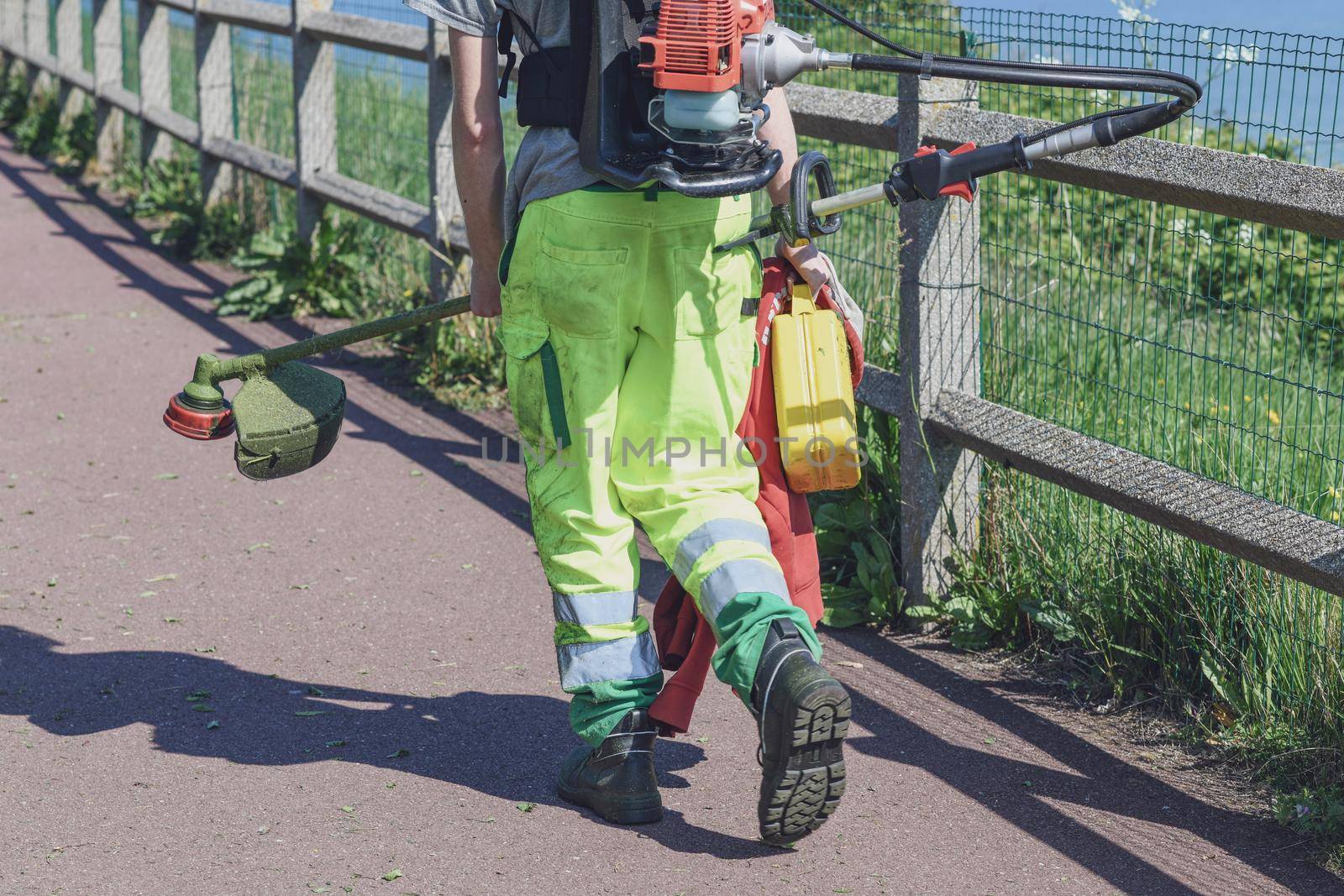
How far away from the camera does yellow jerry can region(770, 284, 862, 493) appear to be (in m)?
3.51

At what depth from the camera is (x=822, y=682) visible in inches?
118

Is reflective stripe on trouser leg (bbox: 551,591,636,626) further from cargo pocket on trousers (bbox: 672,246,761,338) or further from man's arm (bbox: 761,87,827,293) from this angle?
man's arm (bbox: 761,87,827,293)

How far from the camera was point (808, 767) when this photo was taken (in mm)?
3027

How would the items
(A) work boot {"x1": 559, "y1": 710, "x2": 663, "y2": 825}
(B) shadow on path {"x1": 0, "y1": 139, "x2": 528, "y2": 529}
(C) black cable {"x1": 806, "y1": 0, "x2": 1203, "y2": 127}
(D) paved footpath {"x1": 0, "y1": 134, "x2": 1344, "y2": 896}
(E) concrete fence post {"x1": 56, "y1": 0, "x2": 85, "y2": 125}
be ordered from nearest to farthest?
(C) black cable {"x1": 806, "y1": 0, "x2": 1203, "y2": 127} < (D) paved footpath {"x1": 0, "y1": 134, "x2": 1344, "y2": 896} < (A) work boot {"x1": 559, "y1": 710, "x2": 663, "y2": 825} < (B) shadow on path {"x1": 0, "y1": 139, "x2": 528, "y2": 529} < (E) concrete fence post {"x1": 56, "y1": 0, "x2": 85, "y2": 125}

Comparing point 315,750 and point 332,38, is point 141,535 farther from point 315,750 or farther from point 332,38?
point 332,38

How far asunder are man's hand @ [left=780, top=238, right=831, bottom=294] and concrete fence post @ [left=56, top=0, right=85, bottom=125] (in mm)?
10621

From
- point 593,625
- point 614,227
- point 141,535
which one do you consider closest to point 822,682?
point 593,625

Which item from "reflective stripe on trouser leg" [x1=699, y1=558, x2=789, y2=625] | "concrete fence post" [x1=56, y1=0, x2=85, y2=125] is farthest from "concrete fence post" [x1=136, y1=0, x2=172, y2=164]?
"reflective stripe on trouser leg" [x1=699, y1=558, x2=789, y2=625]

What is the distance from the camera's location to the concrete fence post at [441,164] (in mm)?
6848

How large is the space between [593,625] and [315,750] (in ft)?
3.00

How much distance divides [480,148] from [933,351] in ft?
5.76

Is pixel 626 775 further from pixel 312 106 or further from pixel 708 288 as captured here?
pixel 312 106

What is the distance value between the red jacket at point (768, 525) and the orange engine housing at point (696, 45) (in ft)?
2.37

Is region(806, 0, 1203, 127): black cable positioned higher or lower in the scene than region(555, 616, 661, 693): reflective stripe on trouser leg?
higher
